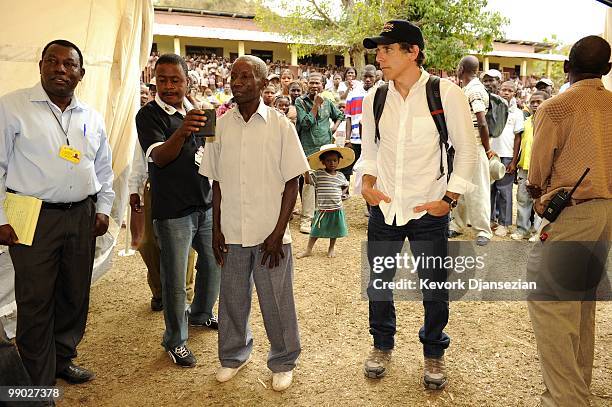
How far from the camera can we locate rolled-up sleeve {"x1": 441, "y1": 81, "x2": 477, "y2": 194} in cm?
284

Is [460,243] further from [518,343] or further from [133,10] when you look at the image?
[133,10]

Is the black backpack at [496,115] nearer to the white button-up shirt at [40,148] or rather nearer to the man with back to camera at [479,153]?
the man with back to camera at [479,153]

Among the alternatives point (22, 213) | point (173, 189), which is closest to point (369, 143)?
point (173, 189)

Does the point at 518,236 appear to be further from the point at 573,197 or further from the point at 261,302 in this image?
the point at 261,302

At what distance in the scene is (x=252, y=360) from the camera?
139 inches

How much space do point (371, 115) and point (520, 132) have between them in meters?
4.28

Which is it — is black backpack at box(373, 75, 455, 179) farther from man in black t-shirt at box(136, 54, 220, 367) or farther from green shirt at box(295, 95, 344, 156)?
green shirt at box(295, 95, 344, 156)

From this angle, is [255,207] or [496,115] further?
[496,115]

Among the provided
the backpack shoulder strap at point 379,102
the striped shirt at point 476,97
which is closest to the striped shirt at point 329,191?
the striped shirt at point 476,97

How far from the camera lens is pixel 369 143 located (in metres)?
3.19

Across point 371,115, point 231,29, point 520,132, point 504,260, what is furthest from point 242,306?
point 231,29

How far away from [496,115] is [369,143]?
368 cm

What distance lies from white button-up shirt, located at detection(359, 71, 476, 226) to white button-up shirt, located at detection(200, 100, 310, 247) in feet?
1.71

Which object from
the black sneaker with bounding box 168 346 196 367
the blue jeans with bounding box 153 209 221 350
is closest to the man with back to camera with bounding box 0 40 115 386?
the blue jeans with bounding box 153 209 221 350
